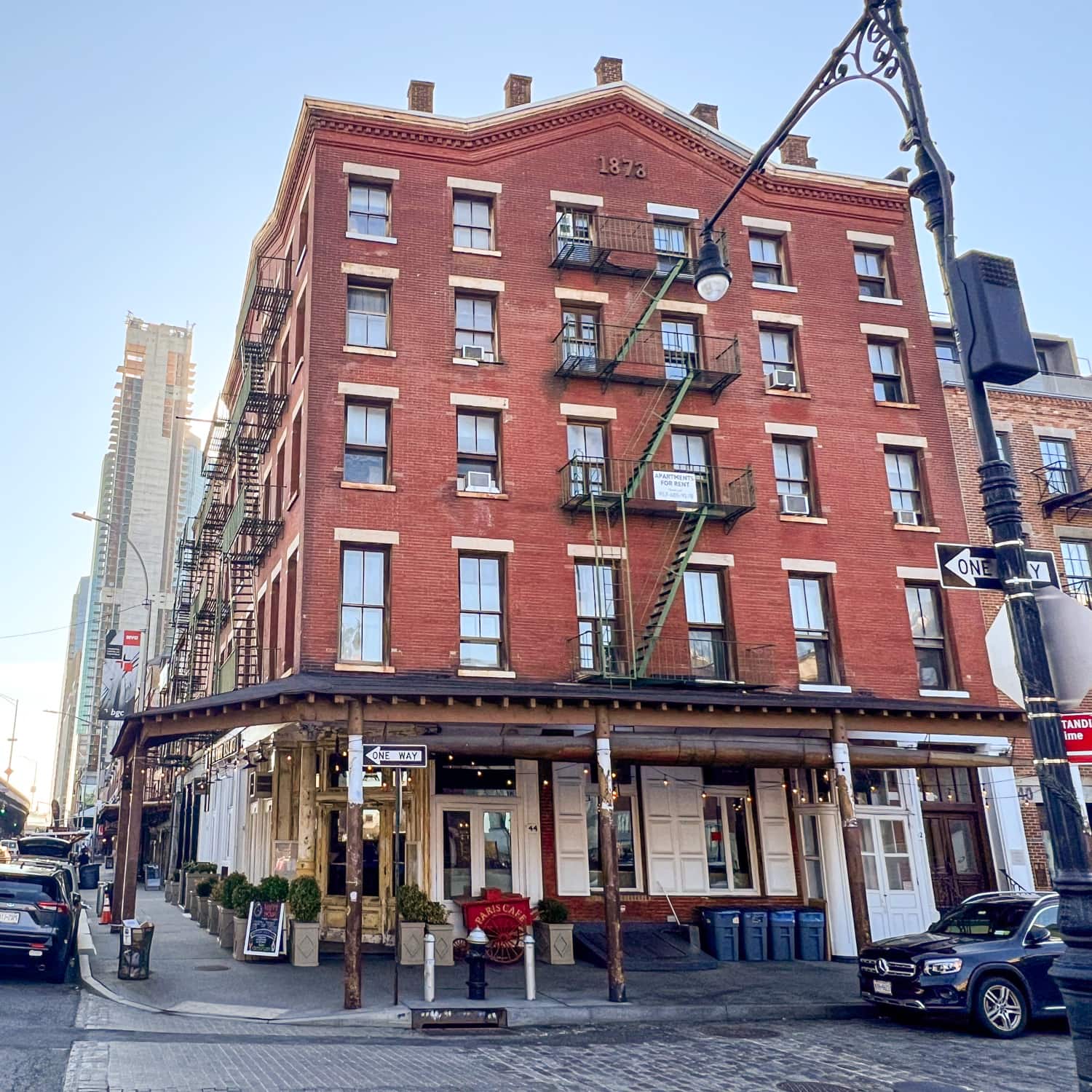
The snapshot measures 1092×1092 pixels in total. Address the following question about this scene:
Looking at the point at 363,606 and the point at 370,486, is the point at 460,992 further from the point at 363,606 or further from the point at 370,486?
the point at 370,486

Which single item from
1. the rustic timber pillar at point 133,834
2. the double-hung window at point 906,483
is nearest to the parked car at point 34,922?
the rustic timber pillar at point 133,834

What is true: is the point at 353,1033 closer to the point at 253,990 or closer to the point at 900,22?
the point at 253,990

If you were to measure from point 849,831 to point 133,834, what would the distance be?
12.2m

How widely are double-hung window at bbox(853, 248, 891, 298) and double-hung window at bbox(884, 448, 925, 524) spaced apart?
4.58 metres

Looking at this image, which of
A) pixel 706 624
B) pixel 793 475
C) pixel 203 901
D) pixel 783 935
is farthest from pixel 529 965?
pixel 793 475

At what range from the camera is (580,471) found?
75.7 feet

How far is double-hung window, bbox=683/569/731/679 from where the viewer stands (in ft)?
74.4

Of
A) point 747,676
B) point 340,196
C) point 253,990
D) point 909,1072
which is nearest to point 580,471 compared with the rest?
point 747,676

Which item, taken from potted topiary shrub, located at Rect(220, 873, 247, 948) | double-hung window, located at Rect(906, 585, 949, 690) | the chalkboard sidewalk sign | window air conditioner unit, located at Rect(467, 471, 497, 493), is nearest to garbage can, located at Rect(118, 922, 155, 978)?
the chalkboard sidewalk sign

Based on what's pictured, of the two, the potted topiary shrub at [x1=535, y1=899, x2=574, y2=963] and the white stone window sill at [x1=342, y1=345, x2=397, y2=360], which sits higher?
the white stone window sill at [x1=342, y1=345, x2=397, y2=360]

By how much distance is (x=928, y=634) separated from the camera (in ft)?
80.9

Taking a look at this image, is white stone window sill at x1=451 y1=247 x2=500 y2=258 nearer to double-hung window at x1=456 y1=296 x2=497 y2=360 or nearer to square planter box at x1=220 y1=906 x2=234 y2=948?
double-hung window at x1=456 y1=296 x2=497 y2=360

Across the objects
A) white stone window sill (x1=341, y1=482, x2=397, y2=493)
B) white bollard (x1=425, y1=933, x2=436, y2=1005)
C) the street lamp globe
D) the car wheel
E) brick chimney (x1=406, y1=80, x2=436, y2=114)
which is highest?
brick chimney (x1=406, y1=80, x2=436, y2=114)

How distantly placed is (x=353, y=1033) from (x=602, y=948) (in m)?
7.62
